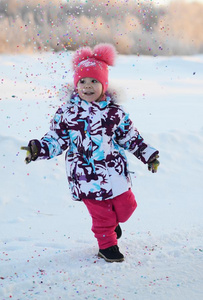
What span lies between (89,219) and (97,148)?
118 centimetres

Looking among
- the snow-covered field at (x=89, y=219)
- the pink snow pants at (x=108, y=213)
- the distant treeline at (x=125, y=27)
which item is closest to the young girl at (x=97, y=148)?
the pink snow pants at (x=108, y=213)

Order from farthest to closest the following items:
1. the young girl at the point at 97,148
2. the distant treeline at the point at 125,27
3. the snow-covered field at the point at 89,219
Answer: the distant treeline at the point at 125,27, the young girl at the point at 97,148, the snow-covered field at the point at 89,219

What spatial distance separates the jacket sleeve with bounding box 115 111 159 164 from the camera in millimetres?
2307

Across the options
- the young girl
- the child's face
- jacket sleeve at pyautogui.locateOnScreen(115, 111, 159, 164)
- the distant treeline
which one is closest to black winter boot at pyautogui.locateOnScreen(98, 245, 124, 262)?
the young girl

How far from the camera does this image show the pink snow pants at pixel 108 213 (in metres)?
2.24

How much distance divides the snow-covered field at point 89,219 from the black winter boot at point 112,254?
0.14 feet

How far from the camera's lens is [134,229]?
117 inches

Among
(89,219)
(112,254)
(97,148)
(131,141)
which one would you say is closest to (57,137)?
(97,148)

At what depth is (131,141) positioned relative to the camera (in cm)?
235

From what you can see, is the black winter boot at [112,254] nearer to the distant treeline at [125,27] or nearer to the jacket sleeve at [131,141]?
the jacket sleeve at [131,141]

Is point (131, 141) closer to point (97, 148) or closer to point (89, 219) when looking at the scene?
point (97, 148)

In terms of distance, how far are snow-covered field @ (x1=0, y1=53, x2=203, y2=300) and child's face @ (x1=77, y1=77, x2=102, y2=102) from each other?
0.19m

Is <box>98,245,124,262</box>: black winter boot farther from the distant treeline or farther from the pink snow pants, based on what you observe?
the distant treeline

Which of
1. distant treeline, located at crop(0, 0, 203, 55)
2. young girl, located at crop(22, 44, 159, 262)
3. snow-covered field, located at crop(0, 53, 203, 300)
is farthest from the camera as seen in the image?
distant treeline, located at crop(0, 0, 203, 55)
